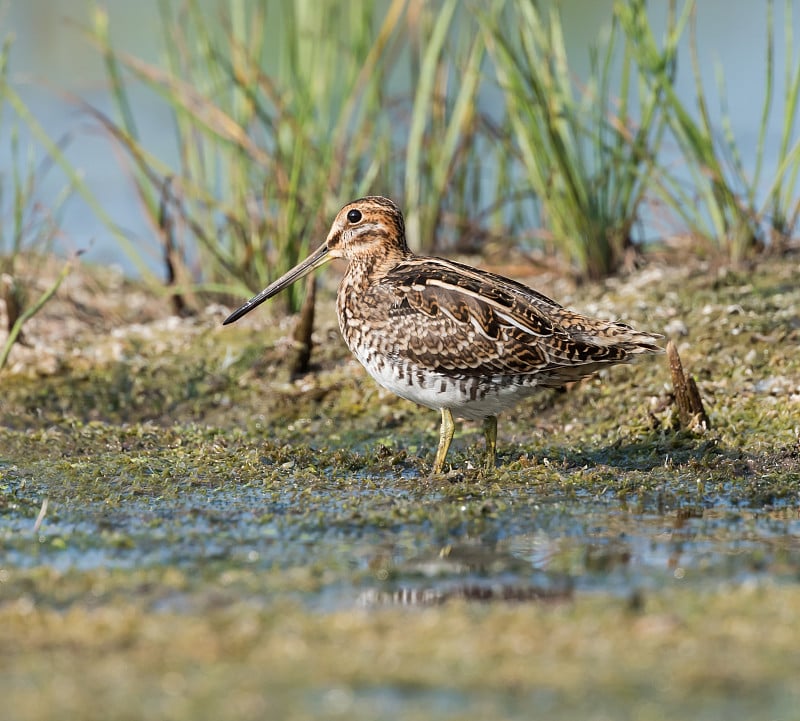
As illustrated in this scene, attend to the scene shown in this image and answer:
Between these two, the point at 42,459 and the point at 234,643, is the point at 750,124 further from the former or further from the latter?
the point at 234,643

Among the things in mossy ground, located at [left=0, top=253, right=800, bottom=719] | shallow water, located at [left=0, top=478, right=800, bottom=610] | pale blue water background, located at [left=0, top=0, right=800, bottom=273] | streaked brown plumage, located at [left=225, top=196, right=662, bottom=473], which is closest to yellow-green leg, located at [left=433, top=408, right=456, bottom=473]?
streaked brown plumage, located at [left=225, top=196, right=662, bottom=473]

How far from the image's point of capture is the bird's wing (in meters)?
5.62

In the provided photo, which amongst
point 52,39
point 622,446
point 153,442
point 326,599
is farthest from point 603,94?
point 52,39

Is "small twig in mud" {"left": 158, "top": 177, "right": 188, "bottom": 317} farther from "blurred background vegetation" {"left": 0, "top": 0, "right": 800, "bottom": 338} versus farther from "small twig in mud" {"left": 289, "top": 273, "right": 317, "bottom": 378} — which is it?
"small twig in mud" {"left": 289, "top": 273, "right": 317, "bottom": 378}

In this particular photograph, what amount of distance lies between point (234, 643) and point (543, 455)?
2.86m

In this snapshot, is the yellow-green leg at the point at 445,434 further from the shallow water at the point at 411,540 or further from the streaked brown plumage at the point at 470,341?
the shallow water at the point at 411,540

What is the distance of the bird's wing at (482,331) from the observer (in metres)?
5.62

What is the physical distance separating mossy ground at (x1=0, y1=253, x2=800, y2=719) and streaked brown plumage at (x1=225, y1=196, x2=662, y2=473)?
359 mm

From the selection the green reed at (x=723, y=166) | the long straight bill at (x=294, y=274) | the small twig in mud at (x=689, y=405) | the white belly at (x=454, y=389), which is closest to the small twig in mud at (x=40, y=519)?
the white belly at (x=454, y=389)

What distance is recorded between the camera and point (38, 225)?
8320mm

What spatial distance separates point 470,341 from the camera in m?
5.62

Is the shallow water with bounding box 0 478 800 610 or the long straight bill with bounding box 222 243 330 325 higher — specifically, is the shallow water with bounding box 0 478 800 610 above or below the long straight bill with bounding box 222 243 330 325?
below

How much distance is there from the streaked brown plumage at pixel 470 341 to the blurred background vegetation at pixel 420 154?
71.7 inches

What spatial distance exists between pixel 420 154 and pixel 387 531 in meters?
4.38
